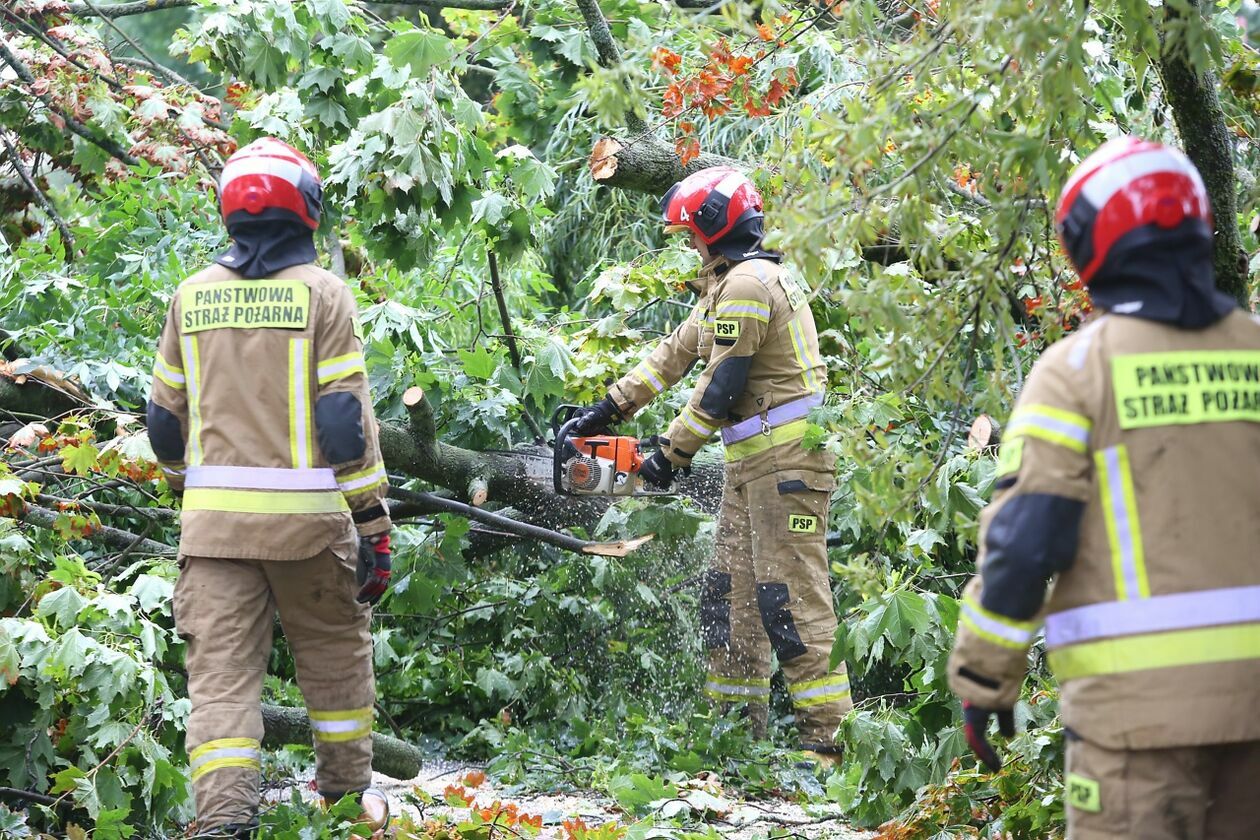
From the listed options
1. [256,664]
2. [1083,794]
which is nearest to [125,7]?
[256,664]

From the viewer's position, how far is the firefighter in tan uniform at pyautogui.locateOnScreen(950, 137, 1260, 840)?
2.25 m

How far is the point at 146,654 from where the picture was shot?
3.93 m

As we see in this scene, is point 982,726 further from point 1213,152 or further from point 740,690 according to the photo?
point 740,690

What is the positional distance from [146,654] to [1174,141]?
3385 millimetres

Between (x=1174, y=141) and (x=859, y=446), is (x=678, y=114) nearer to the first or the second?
(x=1174, y=141)

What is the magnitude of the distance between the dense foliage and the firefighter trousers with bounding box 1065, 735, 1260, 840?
0.79 m

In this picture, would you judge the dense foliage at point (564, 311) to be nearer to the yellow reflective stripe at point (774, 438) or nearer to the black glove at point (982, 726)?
the yellow reflective stripe at point (774, 438)

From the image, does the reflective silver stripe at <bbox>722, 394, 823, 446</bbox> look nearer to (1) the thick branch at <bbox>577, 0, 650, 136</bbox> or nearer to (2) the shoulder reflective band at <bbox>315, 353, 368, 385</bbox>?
(1) the thick branch at <bbox>577, 0, 650, 136</bbox>

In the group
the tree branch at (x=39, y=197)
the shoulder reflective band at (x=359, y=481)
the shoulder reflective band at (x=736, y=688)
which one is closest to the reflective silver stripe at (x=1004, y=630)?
the shoulder reflective band at (x=359, y=481)

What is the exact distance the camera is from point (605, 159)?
5391mm

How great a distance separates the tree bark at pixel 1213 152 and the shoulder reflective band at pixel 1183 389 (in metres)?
→ 1.03

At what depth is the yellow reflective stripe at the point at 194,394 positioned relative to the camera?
3.79 metres

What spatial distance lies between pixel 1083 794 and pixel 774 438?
2964 mm

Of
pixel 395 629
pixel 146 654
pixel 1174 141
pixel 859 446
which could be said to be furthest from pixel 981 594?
pixel 395 629
